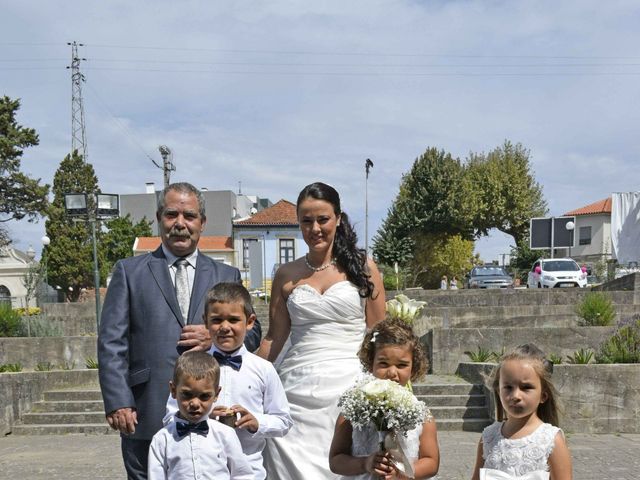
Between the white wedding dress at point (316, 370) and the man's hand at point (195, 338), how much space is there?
1012mm

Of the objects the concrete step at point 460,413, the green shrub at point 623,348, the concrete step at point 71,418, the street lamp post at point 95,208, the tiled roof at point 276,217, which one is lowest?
the concrete step at point 71,418

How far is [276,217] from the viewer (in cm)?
5456

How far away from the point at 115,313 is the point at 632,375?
325 inches

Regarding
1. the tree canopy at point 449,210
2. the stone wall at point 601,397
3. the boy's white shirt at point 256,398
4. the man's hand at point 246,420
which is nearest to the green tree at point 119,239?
the tree canopy at point 449,210

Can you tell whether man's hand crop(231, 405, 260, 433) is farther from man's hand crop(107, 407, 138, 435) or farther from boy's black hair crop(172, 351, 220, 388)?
man's hand crop(107, 407, 138, 435)

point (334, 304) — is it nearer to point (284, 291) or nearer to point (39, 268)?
point (284, 291)

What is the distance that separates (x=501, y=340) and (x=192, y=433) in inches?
391

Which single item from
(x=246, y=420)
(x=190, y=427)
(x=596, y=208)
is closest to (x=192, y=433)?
(x=190, y=427)

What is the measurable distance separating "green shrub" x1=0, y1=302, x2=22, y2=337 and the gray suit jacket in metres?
12.8

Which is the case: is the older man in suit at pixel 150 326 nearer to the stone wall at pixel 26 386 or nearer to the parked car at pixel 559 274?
the stone wall at pixel 26 386

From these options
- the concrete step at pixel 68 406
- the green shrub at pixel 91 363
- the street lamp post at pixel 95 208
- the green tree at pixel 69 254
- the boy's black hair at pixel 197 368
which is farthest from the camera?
the green tree at pixel 69 254

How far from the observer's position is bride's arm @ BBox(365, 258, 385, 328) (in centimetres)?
444

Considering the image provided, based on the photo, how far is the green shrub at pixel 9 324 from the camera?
14.9 meters

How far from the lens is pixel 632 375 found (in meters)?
9.54
